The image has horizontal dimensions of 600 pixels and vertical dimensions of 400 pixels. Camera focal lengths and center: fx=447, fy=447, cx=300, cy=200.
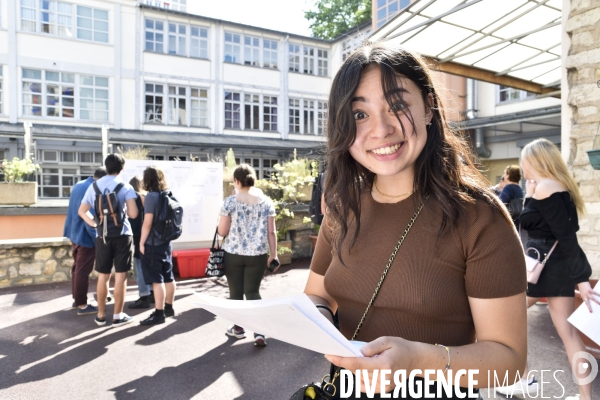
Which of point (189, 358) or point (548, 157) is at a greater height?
point (548, 157)

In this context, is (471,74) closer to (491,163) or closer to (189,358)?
(189,358)

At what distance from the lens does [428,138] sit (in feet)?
4.79

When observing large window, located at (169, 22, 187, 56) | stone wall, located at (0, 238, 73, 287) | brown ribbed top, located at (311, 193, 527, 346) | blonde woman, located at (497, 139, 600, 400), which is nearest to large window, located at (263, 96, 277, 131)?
large window, located at (169, 22, 187, 56)

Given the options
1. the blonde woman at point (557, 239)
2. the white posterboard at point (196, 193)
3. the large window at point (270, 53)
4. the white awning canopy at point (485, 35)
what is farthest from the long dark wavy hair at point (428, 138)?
the large window at point (270, 53)

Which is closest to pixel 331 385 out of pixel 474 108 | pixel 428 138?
pixel 428 138

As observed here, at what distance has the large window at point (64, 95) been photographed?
67.6ft

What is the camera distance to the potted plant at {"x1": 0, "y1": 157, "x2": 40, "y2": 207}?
8.95 metres

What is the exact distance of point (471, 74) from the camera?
766 centimetres

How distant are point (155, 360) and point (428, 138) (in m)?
3.83

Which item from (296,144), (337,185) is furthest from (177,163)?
(296,144)

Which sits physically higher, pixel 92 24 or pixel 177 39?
pixel 92 24

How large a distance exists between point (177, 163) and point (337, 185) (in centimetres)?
748

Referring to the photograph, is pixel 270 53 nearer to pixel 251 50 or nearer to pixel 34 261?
A: pixel 251 50

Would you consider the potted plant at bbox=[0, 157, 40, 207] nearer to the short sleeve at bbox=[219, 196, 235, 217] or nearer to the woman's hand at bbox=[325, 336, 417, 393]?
the short sleeve at bbox=[219, 196, 235, 217]
